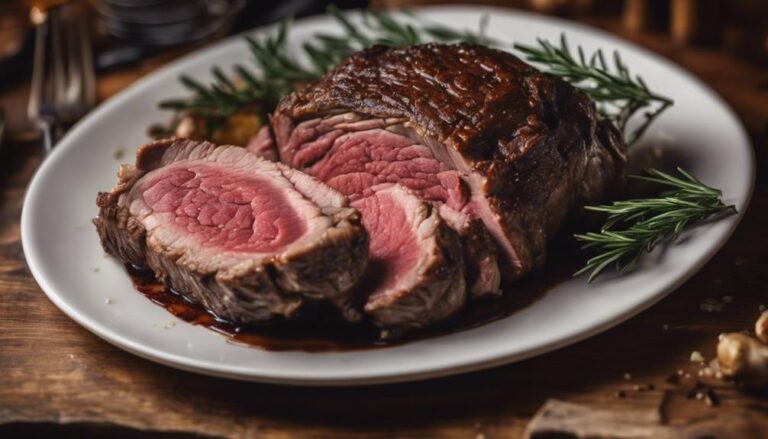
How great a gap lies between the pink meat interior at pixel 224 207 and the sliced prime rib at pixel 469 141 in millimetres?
341

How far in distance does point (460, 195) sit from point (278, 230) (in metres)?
0.60

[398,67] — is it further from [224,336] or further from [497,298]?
[224,336]

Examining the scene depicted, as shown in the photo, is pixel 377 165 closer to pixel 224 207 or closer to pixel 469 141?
pixel 469 141

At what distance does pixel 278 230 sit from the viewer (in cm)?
297

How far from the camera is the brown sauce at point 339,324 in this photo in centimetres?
294

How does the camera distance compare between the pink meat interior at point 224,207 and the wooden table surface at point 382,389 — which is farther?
the pink meat interior at point 224,207

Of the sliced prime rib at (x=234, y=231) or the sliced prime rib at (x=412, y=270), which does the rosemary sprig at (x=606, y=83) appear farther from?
the sliced prime rib at (x=234, y=231)

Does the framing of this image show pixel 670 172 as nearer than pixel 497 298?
No

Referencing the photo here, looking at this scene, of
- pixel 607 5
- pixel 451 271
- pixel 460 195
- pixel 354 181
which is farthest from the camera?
pixel 607 5

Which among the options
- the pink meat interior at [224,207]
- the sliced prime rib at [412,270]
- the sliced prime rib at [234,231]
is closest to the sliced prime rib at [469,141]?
the sliced prime rib at [412,270]

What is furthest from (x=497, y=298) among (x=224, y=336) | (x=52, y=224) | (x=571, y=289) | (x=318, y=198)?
(x=52, y=224)

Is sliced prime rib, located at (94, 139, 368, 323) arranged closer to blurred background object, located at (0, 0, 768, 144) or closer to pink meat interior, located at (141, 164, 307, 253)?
pink meat interior, located at (141, 164, 307, 253)

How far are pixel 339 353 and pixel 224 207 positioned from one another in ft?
2.18

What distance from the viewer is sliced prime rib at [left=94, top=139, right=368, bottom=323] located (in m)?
2.82
